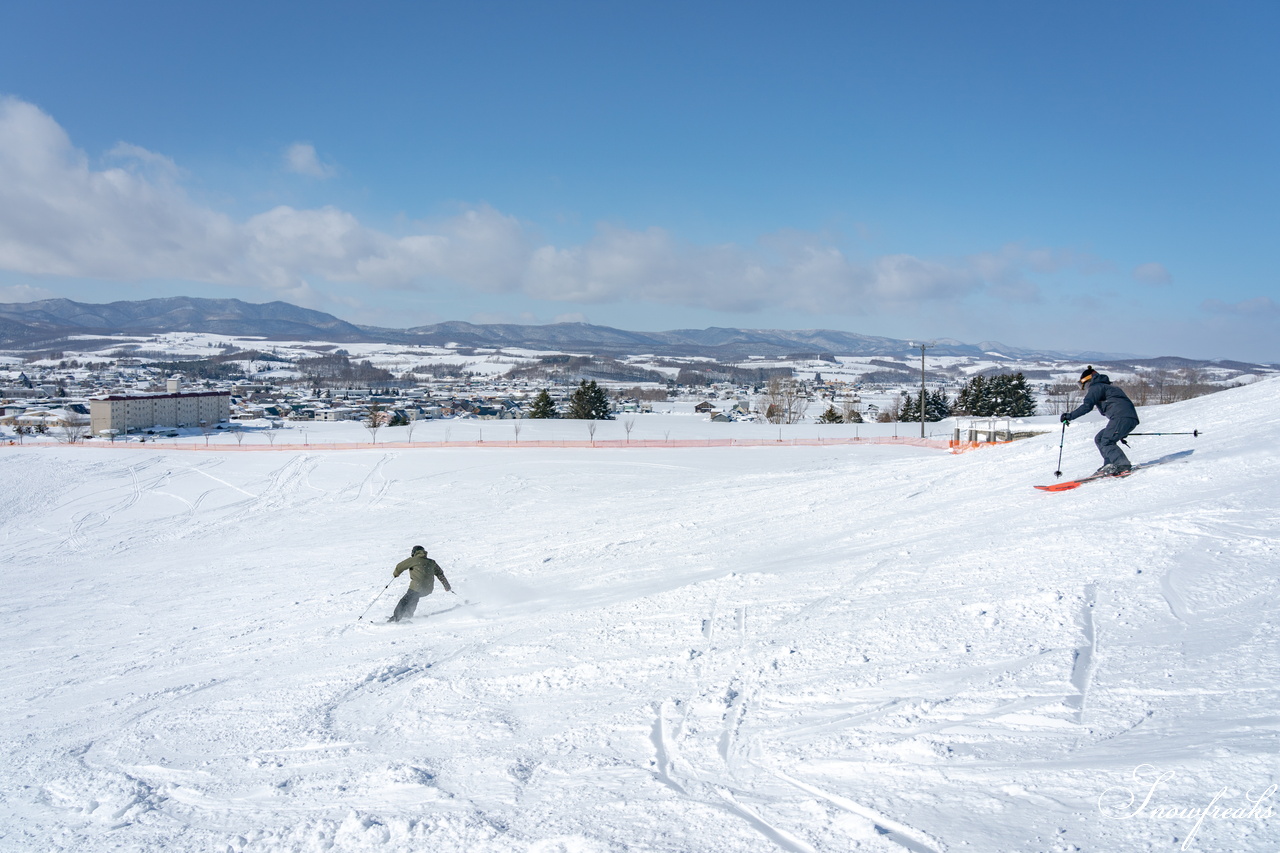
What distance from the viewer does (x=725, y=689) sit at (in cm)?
546

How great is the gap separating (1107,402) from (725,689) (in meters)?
8.24

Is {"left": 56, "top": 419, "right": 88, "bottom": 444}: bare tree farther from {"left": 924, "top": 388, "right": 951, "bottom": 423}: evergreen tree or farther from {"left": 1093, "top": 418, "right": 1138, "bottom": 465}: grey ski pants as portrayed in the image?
{"left": 924, "top": 388, "right": 951, "bottom": 423}: evergreen tree

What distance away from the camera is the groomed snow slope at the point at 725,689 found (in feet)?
12.2

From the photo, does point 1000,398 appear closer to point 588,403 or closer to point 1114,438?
point 588,403

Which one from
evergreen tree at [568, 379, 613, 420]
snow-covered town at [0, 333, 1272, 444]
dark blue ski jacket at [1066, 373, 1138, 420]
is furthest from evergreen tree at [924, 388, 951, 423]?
dark blue ski jacket at [1066, 373, 1138, 420]

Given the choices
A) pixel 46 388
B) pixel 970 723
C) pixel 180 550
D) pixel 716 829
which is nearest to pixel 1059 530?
pixel 970 723

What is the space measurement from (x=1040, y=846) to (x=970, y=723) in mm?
1274

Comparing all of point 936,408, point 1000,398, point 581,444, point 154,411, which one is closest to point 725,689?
point 581,444

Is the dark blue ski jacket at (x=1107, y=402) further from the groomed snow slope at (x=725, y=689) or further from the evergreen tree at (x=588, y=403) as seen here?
the evergreen tree at (x=588, y=403)

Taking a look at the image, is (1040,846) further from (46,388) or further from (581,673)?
(46,388)

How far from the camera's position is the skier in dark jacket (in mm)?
10031

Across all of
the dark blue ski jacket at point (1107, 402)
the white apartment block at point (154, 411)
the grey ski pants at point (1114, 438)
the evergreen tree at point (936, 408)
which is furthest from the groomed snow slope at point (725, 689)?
the white apartment block at point (154, 411)

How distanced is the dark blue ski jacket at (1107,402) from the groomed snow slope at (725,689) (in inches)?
41.6

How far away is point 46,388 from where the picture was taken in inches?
4710
